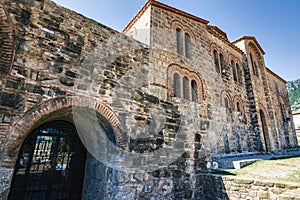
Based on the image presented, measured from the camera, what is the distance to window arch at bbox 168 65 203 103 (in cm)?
557

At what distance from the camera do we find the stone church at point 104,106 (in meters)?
3.10

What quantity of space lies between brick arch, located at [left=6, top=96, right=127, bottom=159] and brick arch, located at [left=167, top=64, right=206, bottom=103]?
7.60 ft

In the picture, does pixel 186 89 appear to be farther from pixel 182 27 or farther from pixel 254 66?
pixel 254 66

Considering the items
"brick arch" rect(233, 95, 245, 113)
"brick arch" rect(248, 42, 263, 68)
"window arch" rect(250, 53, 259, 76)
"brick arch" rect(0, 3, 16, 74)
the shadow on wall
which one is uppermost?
"brick arch" rect(248, 42, 263, 68)

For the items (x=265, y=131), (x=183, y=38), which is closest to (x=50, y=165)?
(x=183, y=38)

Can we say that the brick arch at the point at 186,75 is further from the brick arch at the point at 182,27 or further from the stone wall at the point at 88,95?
the brick arch at the point at 182,27

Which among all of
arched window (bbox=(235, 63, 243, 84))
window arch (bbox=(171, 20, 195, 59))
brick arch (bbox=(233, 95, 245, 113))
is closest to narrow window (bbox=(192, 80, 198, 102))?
window arch (bbox=(171, 20, 195, 59))

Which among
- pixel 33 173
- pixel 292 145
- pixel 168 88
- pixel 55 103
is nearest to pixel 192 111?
pixel 168 88

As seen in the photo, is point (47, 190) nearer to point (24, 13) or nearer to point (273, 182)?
point (24, 13)

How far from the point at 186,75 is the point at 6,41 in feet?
16.4

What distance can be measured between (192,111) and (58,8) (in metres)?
4.76

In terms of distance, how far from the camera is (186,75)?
6.09 m

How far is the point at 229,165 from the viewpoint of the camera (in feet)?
19.0

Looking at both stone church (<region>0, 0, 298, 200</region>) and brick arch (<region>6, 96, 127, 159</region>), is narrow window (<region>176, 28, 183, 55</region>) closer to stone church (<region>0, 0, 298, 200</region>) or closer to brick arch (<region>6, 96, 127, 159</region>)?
stone church (<region>0, 0, 298, 200</region>)
